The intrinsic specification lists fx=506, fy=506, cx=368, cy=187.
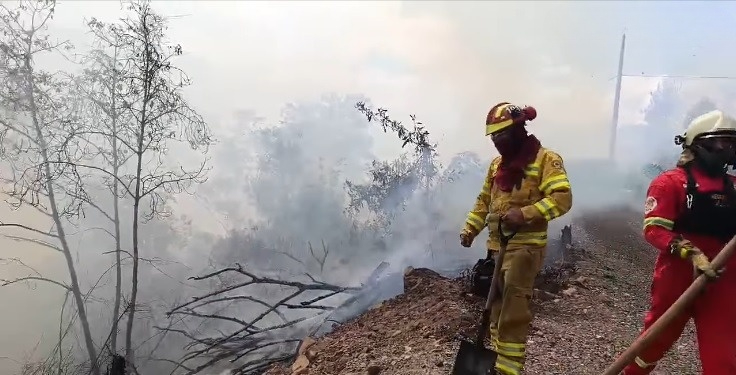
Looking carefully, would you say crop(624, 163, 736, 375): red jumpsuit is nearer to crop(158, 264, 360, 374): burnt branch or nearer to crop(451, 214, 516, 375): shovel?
crop(451, 214, 516, 375): shovel

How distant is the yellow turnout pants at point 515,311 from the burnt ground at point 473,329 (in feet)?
2.86

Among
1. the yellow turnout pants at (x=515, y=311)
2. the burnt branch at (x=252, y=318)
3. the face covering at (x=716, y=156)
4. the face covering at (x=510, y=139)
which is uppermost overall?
the face covering at (x=510, y=139)

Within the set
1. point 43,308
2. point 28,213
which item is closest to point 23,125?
point 28,213

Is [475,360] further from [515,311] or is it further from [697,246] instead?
[697,246]

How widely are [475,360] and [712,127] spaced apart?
1890 millimetres

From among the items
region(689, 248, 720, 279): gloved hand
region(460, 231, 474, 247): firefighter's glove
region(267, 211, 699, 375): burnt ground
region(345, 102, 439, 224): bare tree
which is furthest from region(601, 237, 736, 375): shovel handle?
region(345, 102, 439, 224): bare tree

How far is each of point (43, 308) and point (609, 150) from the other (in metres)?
23.8

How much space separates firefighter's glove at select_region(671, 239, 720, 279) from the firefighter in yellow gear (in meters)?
0.60

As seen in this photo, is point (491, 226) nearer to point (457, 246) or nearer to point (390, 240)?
point (457, 246)

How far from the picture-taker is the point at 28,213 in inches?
401

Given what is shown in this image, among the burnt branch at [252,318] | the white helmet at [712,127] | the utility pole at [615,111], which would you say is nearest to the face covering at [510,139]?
the white helmet at [712,127]

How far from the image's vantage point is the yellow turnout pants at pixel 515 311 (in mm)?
3078

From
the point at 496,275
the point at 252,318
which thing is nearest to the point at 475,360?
the point at 496,275

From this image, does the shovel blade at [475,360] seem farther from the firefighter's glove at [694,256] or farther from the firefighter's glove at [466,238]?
the firefighter's glove at [694,256]
